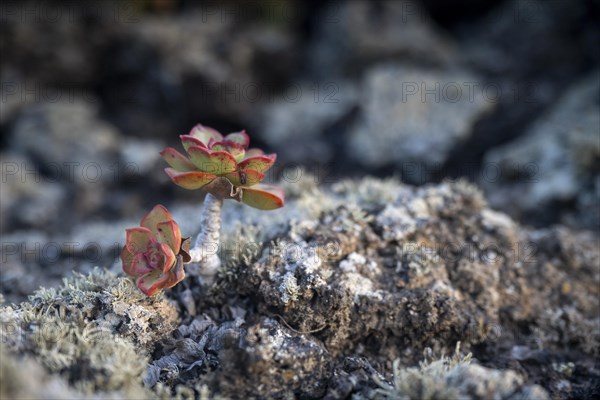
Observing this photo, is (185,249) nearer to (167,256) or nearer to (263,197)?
(167,256)

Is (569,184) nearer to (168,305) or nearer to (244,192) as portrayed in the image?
(244,192)

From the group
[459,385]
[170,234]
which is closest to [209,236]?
[170,234]

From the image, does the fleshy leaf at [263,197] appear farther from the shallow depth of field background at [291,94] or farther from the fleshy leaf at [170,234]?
the shallow depth of field background at [291,94]

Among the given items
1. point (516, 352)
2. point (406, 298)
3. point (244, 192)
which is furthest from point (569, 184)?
point (244, 192)

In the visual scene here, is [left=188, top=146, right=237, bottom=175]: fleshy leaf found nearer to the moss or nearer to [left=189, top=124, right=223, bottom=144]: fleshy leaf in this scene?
[left=189, top=124, right=223, bottom=144]: fleshy leaf

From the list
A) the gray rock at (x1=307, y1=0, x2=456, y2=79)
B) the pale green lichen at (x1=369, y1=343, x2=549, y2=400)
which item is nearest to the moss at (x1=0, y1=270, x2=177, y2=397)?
the pale green lichen at (x1=369, y1=343, x2=549, y2=400)

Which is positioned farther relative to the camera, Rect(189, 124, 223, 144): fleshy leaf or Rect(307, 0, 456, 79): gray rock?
Rect(307, 0, 456, 79): gray rock
